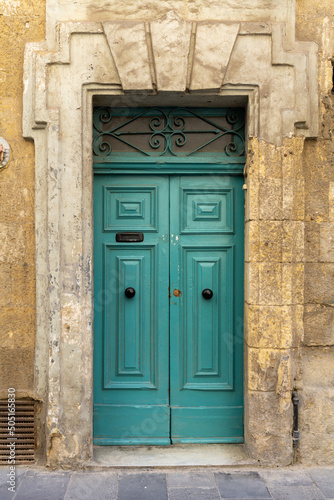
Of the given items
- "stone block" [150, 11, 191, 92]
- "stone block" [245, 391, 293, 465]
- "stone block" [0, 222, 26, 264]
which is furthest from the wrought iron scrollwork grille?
"stone block" [245, 391, 293, 465]

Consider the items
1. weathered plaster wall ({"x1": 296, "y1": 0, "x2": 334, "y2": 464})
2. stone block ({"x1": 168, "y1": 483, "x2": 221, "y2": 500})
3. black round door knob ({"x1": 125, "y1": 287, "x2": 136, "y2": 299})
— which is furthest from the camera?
black round door knob ({"x1": 125, "y1": 287, "x2": 136, "y2": 299})

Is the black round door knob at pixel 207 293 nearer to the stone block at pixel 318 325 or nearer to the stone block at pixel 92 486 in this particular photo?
the stone block at pixel 318 325

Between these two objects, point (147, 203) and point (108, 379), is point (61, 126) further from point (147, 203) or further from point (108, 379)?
point (108, 379)

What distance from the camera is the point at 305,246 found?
3.87 metres

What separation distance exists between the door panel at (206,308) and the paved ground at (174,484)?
1.64ft

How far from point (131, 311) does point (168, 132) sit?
164 cm

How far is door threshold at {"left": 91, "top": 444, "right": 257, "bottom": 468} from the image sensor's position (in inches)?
147

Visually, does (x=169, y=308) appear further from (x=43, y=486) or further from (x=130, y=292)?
(x=43, y=486)

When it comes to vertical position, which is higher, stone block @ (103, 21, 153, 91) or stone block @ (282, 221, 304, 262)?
stone block @ (103, 21, 153, 91)

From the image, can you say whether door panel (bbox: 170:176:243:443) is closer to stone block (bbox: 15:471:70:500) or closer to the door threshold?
the door threshold

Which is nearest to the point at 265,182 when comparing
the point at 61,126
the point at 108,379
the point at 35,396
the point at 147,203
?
the point at 147,203

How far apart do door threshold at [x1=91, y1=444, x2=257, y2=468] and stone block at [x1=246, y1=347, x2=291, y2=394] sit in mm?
630

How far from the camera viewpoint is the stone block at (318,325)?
3.86 m

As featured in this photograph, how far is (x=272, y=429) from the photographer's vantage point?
3.73 m
